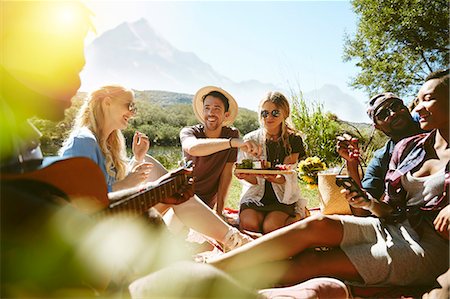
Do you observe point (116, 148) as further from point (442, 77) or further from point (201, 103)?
point (442, 77)

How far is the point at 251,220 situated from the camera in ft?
11.3

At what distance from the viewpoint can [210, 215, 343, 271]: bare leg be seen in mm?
1913

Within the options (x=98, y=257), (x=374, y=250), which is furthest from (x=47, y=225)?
(x=374, y=250)

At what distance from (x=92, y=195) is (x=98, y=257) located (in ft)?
0.90

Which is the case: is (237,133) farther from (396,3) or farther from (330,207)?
(396,3)

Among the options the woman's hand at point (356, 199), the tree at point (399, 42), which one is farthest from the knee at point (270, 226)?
the tree at point (399, 42)

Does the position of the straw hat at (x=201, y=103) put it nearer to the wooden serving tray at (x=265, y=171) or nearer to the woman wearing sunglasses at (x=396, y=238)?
the wooden serving tray at (x=265, y=171)

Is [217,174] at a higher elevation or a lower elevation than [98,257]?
lower

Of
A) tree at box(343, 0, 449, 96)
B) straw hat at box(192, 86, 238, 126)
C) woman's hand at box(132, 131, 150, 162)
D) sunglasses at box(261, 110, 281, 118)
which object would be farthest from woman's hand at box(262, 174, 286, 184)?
tree at box(343, 0, 449, 96)

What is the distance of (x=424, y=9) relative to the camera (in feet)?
43.5

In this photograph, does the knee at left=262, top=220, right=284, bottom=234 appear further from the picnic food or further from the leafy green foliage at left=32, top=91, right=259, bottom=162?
the leafy green foliage at left=32, top=91, right=259, bottom=162

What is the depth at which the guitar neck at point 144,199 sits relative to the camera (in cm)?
130

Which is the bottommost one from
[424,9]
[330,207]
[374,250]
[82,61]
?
[330,207]

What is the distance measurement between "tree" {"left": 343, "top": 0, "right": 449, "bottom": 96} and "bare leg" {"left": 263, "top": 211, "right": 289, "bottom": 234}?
1191 cm
